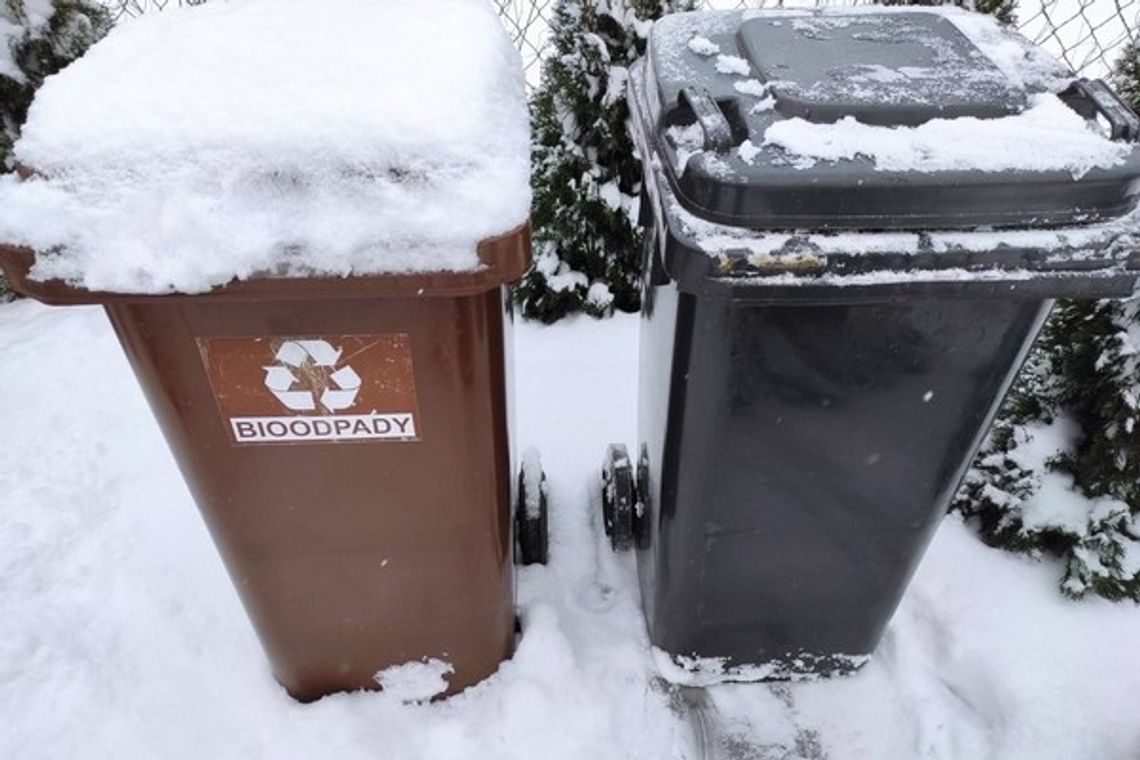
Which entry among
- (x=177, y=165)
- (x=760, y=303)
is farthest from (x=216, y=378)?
(x=760, y=303)

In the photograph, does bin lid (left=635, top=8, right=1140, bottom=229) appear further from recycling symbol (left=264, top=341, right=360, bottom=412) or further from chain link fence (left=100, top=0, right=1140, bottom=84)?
chain link fence (left=100, top=0, right=1140, bottom=84)

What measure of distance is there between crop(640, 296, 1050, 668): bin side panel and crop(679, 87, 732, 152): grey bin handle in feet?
0.85

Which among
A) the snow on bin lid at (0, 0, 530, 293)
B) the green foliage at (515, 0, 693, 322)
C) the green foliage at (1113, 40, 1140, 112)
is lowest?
the green foliage at (515, 0, 693, 322)

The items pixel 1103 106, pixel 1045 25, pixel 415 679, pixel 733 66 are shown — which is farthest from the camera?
pixel 1045 25

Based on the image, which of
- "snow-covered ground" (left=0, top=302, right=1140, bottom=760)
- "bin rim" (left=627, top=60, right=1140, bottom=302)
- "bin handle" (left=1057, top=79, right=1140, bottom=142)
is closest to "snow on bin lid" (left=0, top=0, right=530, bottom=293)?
"bin rim" (left=627, top=60, right=1140, bottom=302)

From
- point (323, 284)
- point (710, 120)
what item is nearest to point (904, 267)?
point (710, 120)

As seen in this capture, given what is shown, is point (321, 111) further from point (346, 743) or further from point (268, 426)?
point (346, 743)

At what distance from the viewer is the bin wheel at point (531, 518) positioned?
7.04ft

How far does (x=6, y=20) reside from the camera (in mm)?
3096

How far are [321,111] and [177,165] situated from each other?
0.73ft

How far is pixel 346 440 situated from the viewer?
1.36 metres

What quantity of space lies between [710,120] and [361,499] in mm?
951

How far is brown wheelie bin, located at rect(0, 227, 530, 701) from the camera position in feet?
3.89

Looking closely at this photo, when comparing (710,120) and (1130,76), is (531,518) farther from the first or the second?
(1130,76)
